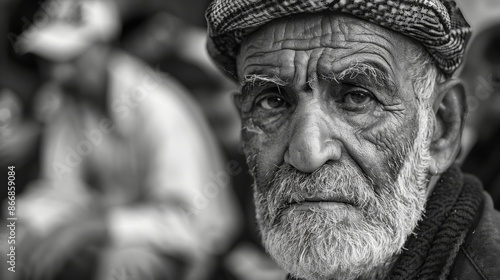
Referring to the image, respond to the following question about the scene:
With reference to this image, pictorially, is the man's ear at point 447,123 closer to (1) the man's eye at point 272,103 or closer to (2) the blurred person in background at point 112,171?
(1) the man's eye at point 272,103

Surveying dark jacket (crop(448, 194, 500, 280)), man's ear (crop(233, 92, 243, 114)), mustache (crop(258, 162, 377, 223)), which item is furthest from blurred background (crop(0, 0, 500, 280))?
dark jacket (crop(448, 194, 500, 280))

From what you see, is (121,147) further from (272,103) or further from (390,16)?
(390,16)

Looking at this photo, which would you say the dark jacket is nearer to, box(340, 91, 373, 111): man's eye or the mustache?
the mustache

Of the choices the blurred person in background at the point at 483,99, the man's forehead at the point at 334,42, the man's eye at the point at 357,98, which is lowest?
the blurred person in background at the point at 483,99

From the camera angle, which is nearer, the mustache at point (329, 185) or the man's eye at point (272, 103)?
the mustache at point (329, 185)

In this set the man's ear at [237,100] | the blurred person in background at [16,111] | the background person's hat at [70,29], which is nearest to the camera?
the man's ear at [237,100]

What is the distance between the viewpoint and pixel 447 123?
2414 millimetres

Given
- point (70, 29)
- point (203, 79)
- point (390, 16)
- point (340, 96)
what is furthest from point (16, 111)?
point (390, 16)

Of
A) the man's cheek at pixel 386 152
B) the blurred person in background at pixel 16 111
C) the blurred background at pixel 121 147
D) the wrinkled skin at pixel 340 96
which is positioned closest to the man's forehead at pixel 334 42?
the wrinkled skin at pixel 340 96

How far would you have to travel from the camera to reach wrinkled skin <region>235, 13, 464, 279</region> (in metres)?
2.09

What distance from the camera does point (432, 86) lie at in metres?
2.31

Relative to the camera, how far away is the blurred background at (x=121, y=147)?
4824 mm

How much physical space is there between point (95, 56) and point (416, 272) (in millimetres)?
3977

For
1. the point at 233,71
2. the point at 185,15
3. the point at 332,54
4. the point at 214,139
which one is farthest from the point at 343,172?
the point at 185,15
